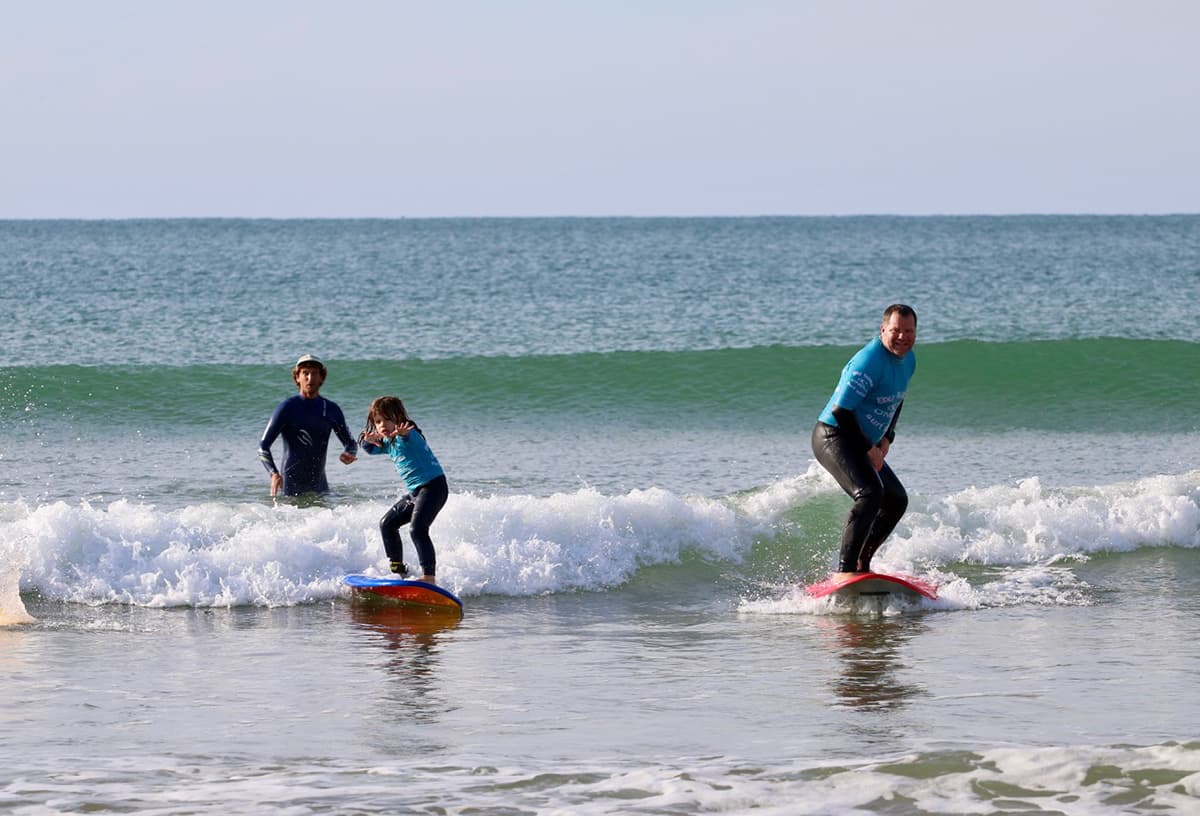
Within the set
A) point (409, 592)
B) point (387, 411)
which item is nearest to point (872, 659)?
point (409, 592)

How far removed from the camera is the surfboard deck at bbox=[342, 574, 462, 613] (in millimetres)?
9359

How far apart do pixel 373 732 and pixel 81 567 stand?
4.23 metres

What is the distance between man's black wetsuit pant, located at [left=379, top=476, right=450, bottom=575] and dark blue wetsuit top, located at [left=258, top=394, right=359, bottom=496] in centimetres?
187

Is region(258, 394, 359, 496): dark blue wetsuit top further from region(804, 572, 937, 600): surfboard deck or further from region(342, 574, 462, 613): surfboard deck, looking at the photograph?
region(804, 572, 937, 600): surfboard deck

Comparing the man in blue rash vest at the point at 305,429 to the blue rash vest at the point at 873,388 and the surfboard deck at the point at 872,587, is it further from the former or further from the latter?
the blue rash vest at the point at 873,388

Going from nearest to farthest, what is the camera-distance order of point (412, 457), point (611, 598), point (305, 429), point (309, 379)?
point (412, 457) < point (611, 598) < point (309, 379) < point (305, 429)

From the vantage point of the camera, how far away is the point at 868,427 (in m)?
9.04

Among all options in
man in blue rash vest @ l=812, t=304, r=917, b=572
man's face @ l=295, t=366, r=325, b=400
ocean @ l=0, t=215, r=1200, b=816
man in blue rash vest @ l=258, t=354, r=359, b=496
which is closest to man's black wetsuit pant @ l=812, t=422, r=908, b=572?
man in blue rash vest @ l=812, t=304, r=917, b=572

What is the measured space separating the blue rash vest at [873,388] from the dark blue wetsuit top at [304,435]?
414 centimetres

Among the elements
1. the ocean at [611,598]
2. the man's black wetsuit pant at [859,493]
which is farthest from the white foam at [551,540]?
the man's black wetsuit pant at [859,493]

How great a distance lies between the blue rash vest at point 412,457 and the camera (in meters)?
9.52

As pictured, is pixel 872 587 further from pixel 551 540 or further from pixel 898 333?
pixel 551 540

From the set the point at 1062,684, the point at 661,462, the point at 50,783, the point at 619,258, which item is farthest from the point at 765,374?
the point at 619,258

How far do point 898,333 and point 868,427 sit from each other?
2.03 feet
